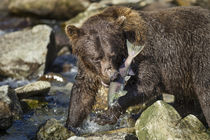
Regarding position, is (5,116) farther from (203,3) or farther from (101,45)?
(203,3)

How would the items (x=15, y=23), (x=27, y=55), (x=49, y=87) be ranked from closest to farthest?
A: (x=49, y=87) → (x=27, y=55) → (x=15, y=23)

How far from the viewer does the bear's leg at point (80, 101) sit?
22.1ft

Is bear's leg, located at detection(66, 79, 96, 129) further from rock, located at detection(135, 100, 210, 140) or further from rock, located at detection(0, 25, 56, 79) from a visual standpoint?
rock, located at detection(0, 25, 56, 79)

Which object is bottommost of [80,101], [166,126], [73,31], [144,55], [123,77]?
[166,126]

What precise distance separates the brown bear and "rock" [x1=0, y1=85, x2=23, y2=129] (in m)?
1.04

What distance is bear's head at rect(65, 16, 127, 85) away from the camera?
6.14m

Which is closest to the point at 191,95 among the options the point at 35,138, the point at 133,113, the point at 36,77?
the point at 133,113

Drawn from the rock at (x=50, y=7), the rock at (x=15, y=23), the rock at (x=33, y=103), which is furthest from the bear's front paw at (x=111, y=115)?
the rock at (x=50, y=7)

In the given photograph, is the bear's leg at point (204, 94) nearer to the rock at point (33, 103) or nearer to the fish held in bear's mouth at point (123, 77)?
the fish held in bear's mouth at point (123, 77)

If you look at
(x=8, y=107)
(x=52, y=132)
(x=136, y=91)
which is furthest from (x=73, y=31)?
(x=8, y=107)

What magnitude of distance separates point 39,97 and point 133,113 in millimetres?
1945

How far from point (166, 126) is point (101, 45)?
1498 millimetres

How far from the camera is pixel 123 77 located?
6.12 metres

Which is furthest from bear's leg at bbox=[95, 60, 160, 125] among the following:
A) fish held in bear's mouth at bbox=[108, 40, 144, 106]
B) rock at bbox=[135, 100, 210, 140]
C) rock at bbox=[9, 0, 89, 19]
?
rock at bbox=[9, 0, 89, 19]
